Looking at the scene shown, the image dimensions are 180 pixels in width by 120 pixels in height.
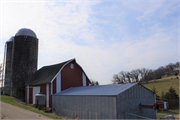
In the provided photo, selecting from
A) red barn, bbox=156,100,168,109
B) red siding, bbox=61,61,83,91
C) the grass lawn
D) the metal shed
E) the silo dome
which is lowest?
red barn, bbox=156,100,168,109

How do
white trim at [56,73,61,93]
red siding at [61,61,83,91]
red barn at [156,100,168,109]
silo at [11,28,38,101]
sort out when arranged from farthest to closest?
1. red barn at [156,100,168,109]
2. silo at [11,28,38,101]
3. red siding at [61,61,83,91]
4. white trim at [56,73,61,93]

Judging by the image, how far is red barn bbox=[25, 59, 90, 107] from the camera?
18.4 metres

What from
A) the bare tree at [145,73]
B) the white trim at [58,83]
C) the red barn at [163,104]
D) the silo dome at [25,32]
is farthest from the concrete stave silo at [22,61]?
the bare tree at [145,73]

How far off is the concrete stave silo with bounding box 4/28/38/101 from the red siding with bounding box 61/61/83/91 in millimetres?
9156

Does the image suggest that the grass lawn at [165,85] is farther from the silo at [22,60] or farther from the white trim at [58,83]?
the silo at [22,60]

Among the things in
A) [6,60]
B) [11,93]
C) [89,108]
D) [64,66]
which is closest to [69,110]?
[89,108]

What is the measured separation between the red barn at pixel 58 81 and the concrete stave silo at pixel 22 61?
80.1 inches

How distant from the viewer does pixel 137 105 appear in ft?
39.3

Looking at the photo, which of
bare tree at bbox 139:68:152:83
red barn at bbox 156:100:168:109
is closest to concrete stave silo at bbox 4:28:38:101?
red barn at bbox 156:100:168:109

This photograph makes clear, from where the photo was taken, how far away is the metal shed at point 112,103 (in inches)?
418

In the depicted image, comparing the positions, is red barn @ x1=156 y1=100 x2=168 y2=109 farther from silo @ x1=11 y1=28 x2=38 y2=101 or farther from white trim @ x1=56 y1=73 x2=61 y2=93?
silo @ x1=11 y1=28 x2=38 y2=101

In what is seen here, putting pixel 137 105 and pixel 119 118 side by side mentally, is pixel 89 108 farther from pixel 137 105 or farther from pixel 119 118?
pixel 137 105

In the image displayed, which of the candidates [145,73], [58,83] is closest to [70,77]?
[58,83]

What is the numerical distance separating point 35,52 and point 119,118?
2117 cm
